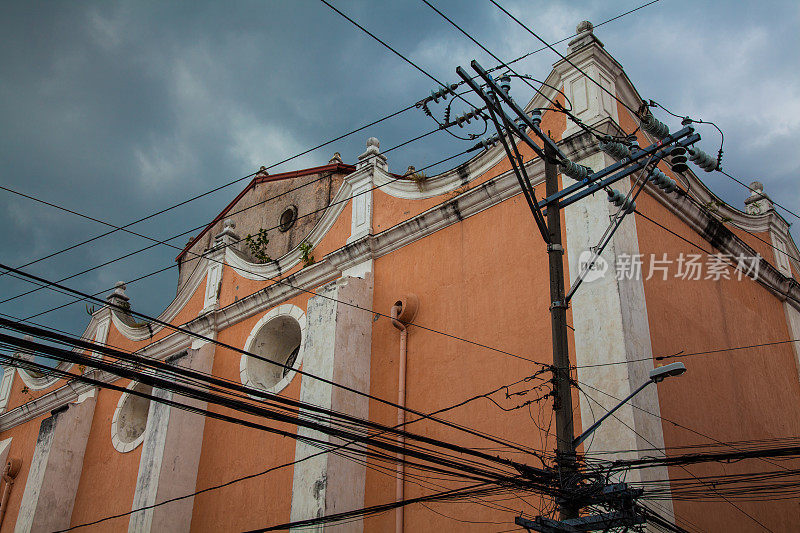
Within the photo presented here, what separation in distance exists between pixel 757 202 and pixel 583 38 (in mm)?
5805

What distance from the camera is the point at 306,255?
1492cm

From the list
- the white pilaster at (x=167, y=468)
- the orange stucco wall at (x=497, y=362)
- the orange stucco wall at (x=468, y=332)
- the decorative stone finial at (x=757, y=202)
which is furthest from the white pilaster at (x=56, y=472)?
the decorative stone finial at (x=757, y=202)

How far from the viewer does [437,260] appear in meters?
12.8

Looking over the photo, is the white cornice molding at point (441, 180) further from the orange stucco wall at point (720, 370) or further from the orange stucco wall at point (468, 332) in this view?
the orange stucco wall at point (720, 370)

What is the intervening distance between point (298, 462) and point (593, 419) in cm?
464

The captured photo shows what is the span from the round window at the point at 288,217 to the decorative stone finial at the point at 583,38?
792cm

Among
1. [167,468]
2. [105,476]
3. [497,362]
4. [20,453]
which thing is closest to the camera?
[497,362]

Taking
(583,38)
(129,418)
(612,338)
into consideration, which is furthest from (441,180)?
(129,418)

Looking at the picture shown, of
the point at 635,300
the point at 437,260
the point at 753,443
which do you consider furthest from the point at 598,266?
the point at 753,443

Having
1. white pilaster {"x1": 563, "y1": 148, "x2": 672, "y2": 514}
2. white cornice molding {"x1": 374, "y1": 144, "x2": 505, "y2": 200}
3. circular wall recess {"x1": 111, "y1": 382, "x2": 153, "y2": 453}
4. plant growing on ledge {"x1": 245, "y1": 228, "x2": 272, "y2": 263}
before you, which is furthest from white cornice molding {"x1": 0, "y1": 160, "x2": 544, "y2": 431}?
plant growing on ledge {"x1": 245, "y1": 228, "x2": 272, "y2": 263}

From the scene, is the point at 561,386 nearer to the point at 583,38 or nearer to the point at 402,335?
the point at 402,335

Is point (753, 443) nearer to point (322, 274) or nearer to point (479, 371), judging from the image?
point (479, 371)

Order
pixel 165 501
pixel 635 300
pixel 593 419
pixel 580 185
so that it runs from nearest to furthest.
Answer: pixel 580 185 < pixel 593 419 < pixel 635 300 < pixel 165 501

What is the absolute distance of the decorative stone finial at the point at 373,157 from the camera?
14.7 m
